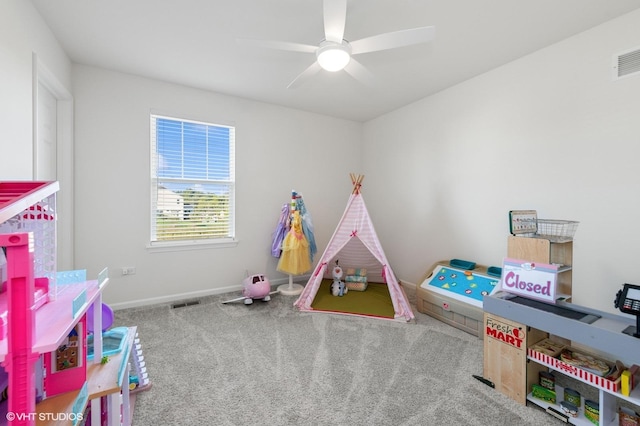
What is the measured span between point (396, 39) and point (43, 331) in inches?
88.8

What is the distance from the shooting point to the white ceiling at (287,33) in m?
2.04

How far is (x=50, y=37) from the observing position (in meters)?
2.32

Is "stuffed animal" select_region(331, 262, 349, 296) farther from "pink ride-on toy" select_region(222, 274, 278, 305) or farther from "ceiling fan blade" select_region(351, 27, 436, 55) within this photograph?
"ceiling fan blade" select_region(351, 27, 436, 55)

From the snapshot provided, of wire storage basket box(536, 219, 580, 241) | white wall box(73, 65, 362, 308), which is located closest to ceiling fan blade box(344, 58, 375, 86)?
wire storage basket box(536, 219, 580, 241)

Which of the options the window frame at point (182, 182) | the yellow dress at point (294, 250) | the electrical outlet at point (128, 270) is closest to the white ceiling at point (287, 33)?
the window frame at point (182, 182)

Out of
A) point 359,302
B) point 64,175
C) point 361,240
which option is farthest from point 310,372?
point 64,175

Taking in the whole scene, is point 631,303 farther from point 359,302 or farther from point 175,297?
point 175,297

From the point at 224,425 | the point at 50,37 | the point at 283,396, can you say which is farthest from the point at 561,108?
the point at 50,37

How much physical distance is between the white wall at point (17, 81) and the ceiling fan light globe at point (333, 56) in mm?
1913

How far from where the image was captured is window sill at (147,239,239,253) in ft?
10.8

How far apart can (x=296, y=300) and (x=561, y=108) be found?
3232mm

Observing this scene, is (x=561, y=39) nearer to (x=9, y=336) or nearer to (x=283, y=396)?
(x=283, y=396)

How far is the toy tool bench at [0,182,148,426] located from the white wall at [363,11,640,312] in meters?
3.29

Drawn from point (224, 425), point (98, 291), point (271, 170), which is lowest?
point (224, 425)
